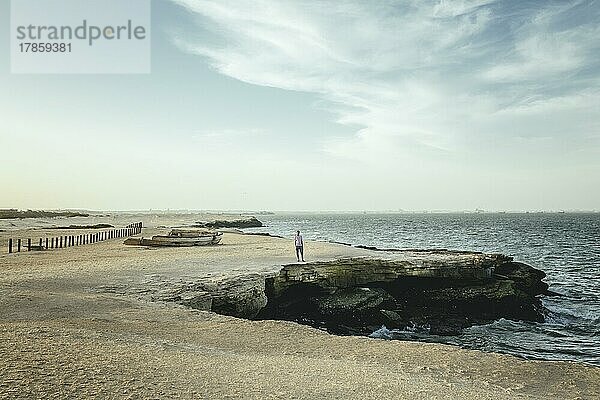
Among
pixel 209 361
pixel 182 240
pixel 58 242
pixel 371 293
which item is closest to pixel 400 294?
pixel 371 293

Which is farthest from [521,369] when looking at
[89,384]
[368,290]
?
[368,290]

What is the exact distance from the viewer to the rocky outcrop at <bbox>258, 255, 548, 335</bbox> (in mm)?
19250

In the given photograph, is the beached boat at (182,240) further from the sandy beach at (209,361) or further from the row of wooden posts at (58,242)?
the sandy beach at (209,361)

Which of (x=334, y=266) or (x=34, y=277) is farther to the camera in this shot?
(x=334, y=266)

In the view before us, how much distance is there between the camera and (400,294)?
22.5 metres

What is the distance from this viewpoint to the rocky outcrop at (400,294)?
19.2m

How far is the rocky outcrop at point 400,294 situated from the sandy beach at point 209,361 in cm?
668

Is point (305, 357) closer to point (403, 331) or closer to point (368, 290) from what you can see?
point (403, 331)

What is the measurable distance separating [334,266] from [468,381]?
43.6 feet

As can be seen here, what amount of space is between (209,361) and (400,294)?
50.6 feet

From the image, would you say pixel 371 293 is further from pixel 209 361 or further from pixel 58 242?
pixel 58 242

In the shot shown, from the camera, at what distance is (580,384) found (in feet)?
29.8

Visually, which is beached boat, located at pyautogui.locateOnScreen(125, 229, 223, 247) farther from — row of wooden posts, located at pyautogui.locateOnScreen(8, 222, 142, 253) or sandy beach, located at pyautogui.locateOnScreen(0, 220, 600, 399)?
sandy beach, located at pyautogui.locateOnScreen(0, 220, 600, 399)

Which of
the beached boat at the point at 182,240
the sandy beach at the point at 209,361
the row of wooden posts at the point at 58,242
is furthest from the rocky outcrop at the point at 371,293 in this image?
the row of wooden posts at the point at 58,242
